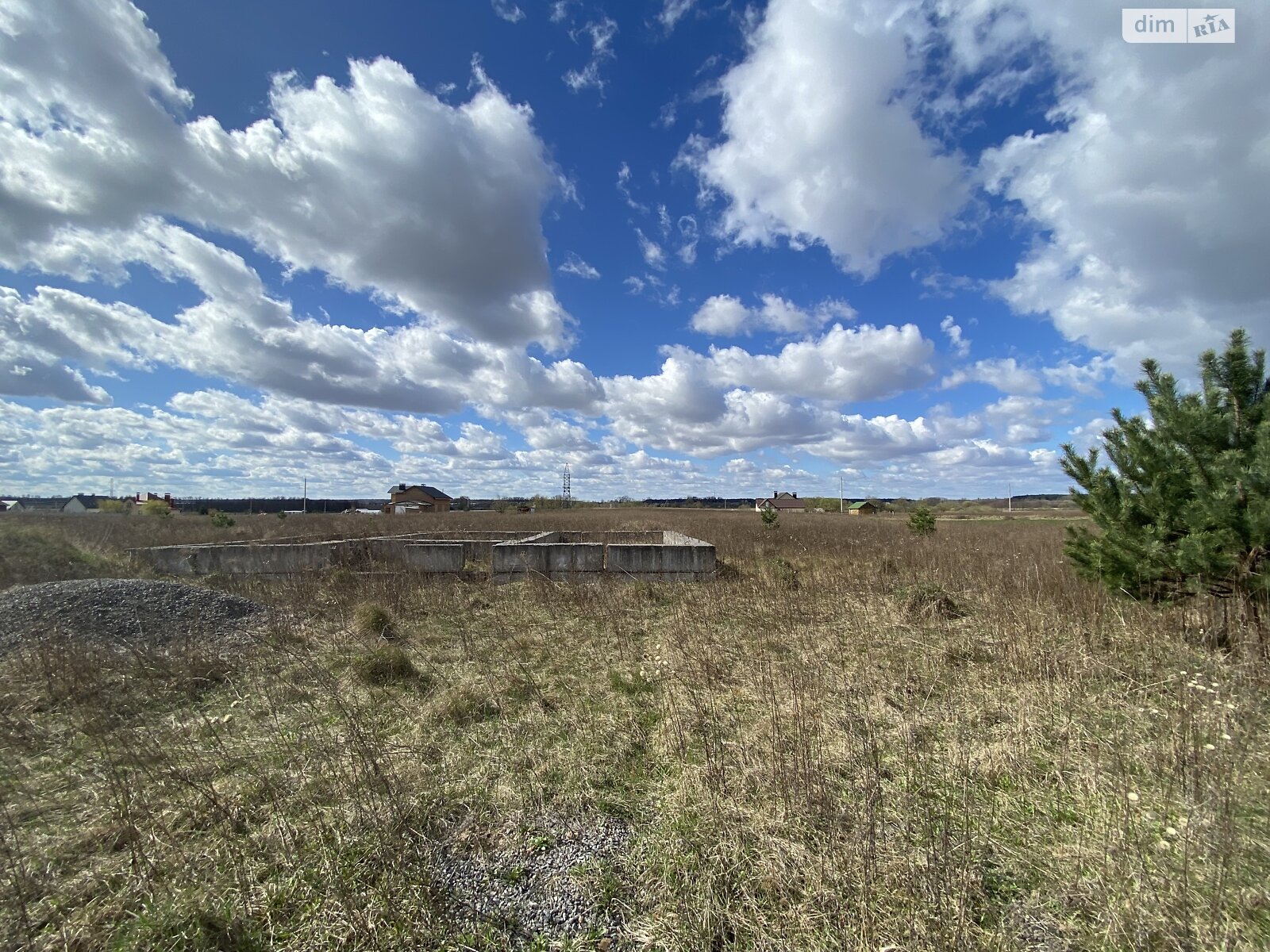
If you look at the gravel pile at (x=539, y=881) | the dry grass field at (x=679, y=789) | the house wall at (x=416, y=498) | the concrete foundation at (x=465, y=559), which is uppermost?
the house wall at (x=416, y=498)

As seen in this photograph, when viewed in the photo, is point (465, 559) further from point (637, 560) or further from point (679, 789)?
point (679, 789)

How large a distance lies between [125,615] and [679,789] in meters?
7.56

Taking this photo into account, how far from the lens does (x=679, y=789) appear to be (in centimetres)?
301

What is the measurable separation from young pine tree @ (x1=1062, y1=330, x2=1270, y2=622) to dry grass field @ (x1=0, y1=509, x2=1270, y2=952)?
477mm

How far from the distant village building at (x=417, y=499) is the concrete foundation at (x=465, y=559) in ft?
192

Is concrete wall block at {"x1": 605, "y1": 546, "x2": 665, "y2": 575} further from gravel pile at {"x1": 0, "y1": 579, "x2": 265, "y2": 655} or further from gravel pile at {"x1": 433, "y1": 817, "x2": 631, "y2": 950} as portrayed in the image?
gravel pile at {"x1": 433, "y1": 817, "x2": 631, "y2": 950}

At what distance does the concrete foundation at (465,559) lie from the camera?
10.5 meters

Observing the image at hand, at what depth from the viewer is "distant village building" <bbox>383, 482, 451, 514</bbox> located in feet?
226

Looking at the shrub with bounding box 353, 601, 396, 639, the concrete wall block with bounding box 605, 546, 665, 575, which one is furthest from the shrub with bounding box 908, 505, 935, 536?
the shrub with bounding box 353, 601, 396, 639

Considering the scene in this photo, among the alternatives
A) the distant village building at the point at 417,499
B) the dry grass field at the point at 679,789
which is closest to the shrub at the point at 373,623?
the dry grass field at the point at 679,789

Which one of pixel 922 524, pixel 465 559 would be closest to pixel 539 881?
pixel 465 559

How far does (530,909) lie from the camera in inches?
87.0

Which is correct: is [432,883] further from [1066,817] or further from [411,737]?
[1066,817]

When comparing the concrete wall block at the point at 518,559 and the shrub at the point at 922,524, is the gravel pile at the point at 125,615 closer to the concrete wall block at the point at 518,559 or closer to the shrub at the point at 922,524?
the concrete wall block at the point at 518,559
